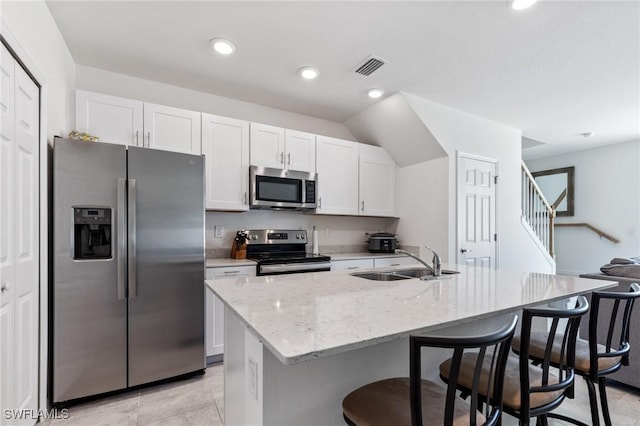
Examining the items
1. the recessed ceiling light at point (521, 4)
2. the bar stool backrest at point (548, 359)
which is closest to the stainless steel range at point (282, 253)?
the bar stool backrest at point (548, 359)

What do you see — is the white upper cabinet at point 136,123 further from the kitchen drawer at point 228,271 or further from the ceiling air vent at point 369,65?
the ceiling air vent at point 369,65

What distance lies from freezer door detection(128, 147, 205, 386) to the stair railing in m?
5.00

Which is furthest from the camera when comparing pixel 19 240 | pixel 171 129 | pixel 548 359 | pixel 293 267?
pixel 293 267

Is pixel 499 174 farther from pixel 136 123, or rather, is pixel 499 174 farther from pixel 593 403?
pixel 136 123

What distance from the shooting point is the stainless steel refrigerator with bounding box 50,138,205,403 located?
2.05 metres

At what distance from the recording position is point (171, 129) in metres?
2.84

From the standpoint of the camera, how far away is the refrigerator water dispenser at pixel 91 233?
212cm

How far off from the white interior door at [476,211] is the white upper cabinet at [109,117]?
349 centimetres

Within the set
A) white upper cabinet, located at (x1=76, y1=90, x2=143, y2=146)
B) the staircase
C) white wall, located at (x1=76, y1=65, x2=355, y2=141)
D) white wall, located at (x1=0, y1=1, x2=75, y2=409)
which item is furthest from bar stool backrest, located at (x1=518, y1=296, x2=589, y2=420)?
the staircase

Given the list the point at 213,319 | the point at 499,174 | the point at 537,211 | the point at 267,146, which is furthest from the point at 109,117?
the point at 537,211

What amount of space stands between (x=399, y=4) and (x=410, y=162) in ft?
7.61

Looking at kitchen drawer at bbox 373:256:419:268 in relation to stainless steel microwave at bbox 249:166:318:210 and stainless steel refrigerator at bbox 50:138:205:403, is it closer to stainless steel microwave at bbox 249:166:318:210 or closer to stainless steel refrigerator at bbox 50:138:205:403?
stainless steel microwave at bbox 249:166:318:210

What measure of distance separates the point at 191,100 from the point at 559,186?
6908 millimetres

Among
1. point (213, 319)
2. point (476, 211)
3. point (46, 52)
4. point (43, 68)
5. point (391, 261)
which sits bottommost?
point (213, 319)
